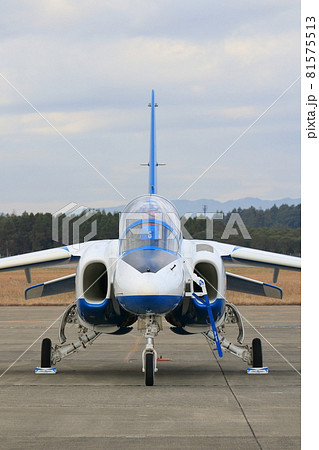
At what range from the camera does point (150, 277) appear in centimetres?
1104

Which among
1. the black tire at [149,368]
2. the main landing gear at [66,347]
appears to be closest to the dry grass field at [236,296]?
the main landing gear at [66,347]

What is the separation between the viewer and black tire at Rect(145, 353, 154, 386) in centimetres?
1173

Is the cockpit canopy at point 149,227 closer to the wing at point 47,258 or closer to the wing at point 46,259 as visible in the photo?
the wing at point 47,258

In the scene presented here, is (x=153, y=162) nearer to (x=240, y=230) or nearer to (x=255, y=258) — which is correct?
(x=240, y=230)

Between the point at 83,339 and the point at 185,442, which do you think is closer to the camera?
the point at 185,442

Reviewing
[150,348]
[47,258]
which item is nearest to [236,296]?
[47,258]

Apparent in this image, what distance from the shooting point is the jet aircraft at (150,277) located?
443 inches

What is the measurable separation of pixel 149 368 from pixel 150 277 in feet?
5.73

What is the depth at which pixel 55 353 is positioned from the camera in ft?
46.3

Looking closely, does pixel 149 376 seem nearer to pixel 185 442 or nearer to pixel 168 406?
pixel 168 406

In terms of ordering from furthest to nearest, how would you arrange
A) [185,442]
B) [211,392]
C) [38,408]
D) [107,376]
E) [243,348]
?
[243,348]
[107,376]
[211,392]
[38,408]
[185,442]

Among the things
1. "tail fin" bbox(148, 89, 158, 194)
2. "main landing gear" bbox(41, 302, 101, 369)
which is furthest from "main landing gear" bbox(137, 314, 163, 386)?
"tail fin" bbox(148, 89, 158, 194)

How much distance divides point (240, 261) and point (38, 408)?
5.25 meters
